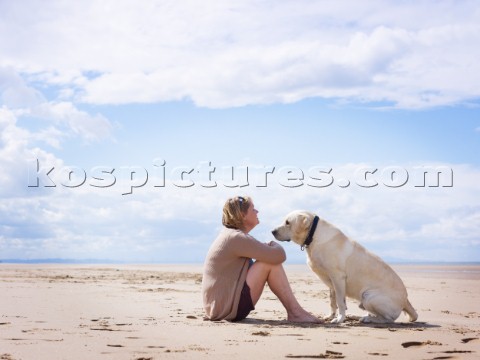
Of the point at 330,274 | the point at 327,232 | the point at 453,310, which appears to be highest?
the point at 327,232

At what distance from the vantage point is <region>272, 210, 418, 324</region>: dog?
6379mm

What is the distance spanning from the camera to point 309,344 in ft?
15.4

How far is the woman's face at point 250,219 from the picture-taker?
19.8ft

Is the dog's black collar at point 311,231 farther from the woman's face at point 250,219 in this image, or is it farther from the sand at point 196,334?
the sand at point 196,334

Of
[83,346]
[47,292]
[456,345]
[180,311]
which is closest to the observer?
[83,346]

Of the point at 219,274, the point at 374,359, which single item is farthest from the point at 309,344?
the point at 219,274

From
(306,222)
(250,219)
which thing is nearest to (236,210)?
(250,219)

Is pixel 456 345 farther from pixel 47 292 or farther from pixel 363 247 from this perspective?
pixel 47 292

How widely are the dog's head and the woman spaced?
0.65 metres

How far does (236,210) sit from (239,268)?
1.81 ft

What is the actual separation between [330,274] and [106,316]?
2.35m

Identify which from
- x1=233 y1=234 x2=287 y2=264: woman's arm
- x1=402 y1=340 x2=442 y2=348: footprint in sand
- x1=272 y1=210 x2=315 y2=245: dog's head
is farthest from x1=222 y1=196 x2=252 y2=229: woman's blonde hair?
x1=402 y1=340 x2=442 y2=348: footprint in sand

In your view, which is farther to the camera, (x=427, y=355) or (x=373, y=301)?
(x=373, y=301)

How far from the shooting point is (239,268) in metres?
6.00
